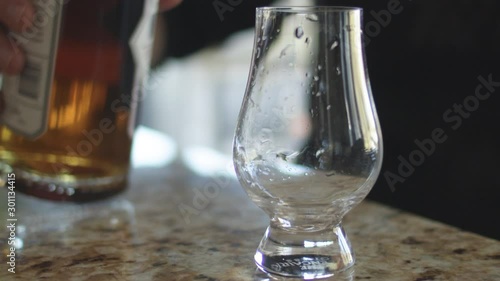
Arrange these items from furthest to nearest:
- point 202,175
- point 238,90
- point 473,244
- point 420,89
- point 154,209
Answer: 1. point 238,90
2. point 420,89
3. point 202,175
4. point 154,209
5. point 473,244

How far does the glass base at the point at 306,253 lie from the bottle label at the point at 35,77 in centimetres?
33

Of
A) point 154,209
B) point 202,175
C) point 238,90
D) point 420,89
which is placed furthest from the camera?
point 238,90

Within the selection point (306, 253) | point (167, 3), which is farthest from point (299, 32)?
point (167, 3)

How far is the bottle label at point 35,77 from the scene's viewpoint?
728 millimetres

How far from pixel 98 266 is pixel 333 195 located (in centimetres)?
21

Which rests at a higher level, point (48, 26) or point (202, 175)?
point (48, 26)

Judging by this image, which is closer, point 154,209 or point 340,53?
point 340,53

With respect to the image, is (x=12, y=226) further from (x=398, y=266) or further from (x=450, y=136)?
(x=450, y=136)

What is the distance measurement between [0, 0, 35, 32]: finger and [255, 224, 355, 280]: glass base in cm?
36

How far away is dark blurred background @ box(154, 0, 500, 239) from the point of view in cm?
100

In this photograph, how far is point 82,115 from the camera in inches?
30.2

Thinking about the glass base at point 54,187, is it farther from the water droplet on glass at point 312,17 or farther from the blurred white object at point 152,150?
the water droplet on glass at point 312,17

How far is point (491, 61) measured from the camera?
3.21 feet

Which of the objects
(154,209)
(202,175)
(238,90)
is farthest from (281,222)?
(238,90)
